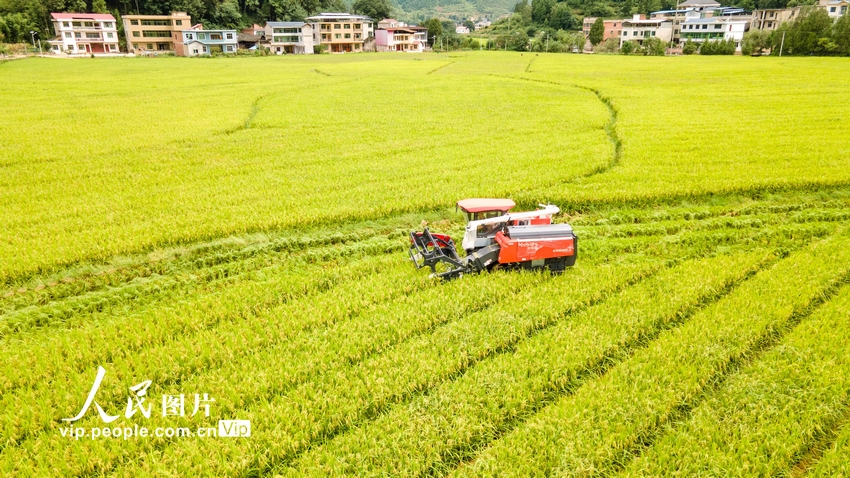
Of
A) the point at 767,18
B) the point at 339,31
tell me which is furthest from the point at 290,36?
the point at 767,18

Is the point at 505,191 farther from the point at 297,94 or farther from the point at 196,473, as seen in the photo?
the point at 297,94

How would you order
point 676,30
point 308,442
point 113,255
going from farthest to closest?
point 676,30 → point 113,255 → point 308,442

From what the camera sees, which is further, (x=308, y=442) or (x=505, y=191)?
(x=505, y=191)

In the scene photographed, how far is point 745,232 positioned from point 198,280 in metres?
11.9

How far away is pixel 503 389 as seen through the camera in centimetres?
639

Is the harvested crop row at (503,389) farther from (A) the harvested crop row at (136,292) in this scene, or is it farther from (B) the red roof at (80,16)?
(B) the red roof at (80,16)

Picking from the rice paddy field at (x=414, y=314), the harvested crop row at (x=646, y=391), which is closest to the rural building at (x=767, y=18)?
the rice paddy field at (x=414, y=314)

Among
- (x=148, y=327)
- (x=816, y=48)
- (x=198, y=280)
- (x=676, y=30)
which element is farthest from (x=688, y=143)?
(x=676, y=30)

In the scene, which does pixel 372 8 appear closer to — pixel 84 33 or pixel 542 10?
pixel 542 10

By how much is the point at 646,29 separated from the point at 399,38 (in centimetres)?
5261

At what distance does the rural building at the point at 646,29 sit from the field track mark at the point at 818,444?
115957 millimetres

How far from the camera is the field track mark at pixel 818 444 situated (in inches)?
211

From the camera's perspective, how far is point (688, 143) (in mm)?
20297

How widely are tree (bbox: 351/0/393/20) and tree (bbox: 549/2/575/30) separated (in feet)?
147
